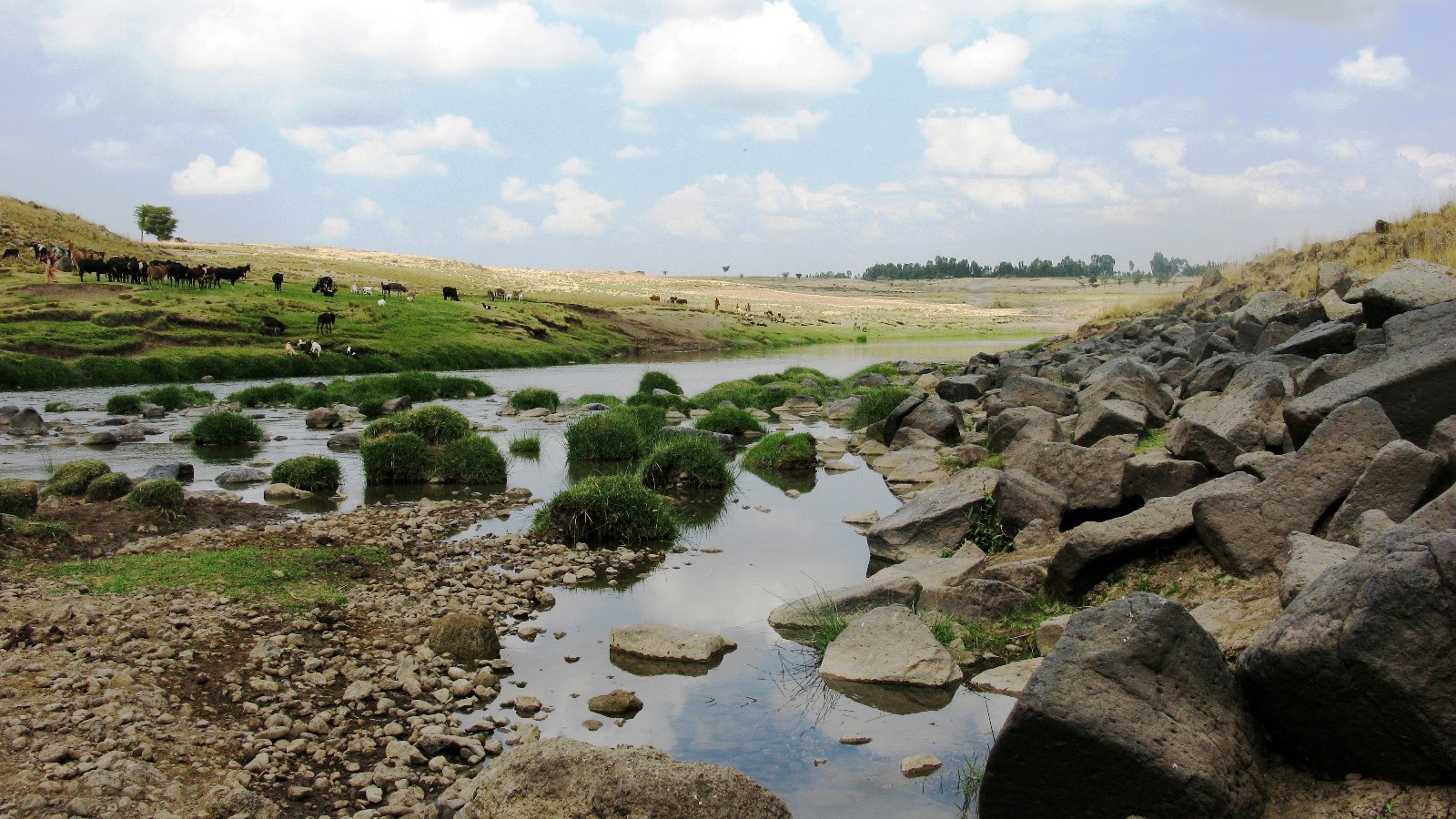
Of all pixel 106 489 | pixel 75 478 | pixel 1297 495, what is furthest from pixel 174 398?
pixel 1297 495

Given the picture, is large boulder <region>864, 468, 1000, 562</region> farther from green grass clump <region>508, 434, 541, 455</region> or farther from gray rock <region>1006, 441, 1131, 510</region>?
green grass clump <region>508, 434, 541, 455</region>

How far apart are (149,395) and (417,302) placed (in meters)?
33.9

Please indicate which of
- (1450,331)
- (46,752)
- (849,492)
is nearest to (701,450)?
(849,492)

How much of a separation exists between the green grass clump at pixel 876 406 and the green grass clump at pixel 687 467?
785cm

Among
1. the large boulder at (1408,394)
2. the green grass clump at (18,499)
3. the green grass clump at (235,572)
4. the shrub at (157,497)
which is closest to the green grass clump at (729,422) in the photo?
the shrub at (157,497)

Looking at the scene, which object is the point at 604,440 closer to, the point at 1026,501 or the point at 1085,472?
the point at 1026,501

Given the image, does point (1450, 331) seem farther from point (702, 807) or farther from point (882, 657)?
point (702, 807)

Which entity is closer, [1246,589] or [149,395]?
[1246,589]

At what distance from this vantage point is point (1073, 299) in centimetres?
14562

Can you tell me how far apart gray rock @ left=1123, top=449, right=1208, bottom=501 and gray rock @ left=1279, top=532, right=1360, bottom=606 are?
118 inches

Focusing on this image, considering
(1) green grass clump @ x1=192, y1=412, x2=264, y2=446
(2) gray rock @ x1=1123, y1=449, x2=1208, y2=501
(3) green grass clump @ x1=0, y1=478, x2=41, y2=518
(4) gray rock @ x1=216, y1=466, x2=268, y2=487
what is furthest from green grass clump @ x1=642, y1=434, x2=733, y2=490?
(1) green grass clump @ x1=192, y1=412, x2=264, y2=446

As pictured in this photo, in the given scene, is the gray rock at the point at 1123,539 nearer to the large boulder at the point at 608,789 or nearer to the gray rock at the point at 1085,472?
the gray rock at the point at 1085,472

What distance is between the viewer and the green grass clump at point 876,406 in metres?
24.9

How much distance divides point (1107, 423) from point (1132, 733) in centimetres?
950
